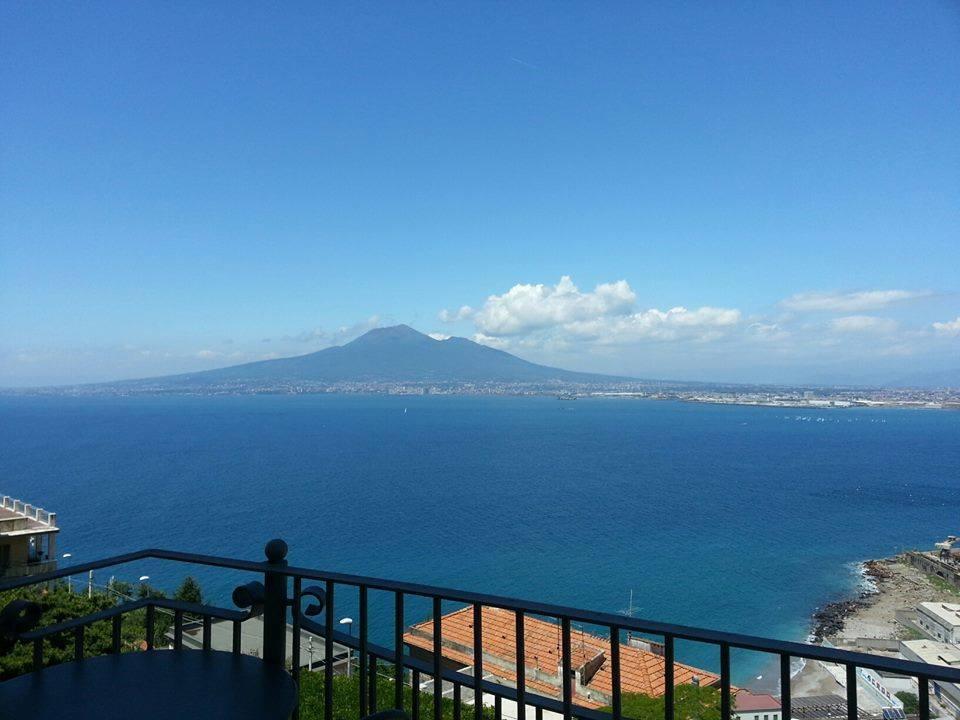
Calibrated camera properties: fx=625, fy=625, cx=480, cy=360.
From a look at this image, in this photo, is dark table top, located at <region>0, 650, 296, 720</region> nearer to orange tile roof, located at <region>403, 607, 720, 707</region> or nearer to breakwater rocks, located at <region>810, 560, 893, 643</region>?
orange tile roof, located at <region>403, 607, 720, 707</region>

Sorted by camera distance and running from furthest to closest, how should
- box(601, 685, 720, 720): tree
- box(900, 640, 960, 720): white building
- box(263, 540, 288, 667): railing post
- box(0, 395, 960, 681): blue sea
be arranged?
box(0, 395, 960, 681): blue sea < box(900, 640, 960, 720): white building < box(601, 685, 720, 720): tree < box(263, 540, 288, 667): railing post

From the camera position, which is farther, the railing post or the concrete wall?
the concrete wall

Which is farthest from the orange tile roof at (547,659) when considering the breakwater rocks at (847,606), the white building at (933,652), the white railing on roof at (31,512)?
the white railing on roof at (31,512)

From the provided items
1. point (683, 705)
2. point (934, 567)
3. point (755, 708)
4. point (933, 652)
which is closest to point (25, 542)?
point (683, 705)

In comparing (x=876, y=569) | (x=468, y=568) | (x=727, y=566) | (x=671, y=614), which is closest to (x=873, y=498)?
(x=876, y=569)

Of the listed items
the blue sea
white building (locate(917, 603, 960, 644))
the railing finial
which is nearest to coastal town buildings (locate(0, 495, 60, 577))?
the blue sea

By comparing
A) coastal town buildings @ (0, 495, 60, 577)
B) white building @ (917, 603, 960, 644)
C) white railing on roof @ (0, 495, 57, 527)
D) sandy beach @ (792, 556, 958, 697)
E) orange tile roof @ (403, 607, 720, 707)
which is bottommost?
sandy beach @ (792, 556, 958, 697)

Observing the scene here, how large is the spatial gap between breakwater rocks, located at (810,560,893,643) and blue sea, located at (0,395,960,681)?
632 mm

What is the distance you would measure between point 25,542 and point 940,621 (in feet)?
93.3

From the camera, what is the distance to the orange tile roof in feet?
47.4

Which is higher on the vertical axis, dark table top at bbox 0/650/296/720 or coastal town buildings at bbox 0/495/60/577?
dark table top at bbox 0/650/296/720

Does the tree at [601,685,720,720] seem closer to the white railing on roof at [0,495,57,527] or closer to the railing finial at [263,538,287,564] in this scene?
the railing finial at [263,538,287,564]

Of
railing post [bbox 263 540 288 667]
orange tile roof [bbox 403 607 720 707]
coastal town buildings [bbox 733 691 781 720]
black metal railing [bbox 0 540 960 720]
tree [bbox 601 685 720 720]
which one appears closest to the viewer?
black metal railing [bbox 0 540 960 720]

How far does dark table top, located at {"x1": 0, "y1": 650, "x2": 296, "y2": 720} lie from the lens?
4.86 ft
